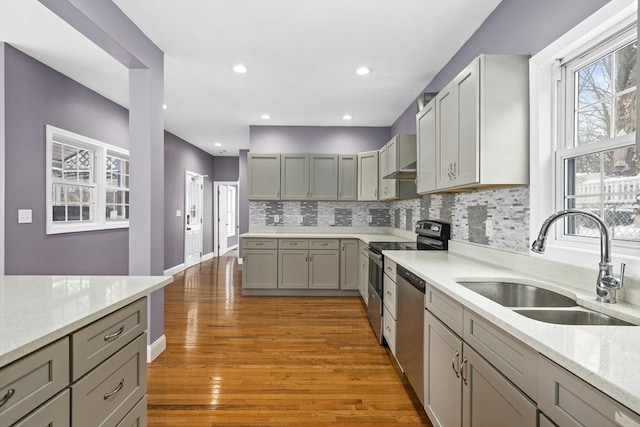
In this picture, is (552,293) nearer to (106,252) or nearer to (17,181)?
(17,181)

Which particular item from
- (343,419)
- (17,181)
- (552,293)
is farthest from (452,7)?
(17,181)

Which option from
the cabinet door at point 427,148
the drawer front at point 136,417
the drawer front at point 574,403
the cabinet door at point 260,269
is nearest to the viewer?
the drawer front at point 574,403

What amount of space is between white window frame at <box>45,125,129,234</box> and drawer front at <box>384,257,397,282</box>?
11.3 feet

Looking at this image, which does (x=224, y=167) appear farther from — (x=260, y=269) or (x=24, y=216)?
(x=24, y=216)

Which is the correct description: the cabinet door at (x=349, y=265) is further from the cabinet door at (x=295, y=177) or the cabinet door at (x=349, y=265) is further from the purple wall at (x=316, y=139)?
the purple wall at (x=316, y=139)

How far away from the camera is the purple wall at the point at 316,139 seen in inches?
213

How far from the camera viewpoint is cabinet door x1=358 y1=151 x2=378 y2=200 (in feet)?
15.9

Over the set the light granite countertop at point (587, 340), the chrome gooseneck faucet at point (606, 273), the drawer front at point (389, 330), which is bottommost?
the drawer front at point (389, 330)

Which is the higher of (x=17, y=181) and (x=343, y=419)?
(x=17, y=181)

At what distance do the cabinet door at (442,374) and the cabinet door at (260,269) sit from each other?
3148 mm

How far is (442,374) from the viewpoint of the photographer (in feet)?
5.56

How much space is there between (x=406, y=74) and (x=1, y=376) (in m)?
3.65

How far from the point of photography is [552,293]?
1.61m

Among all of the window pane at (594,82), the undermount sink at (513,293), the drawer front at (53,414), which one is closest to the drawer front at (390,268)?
the undermount sink at (513,293)
